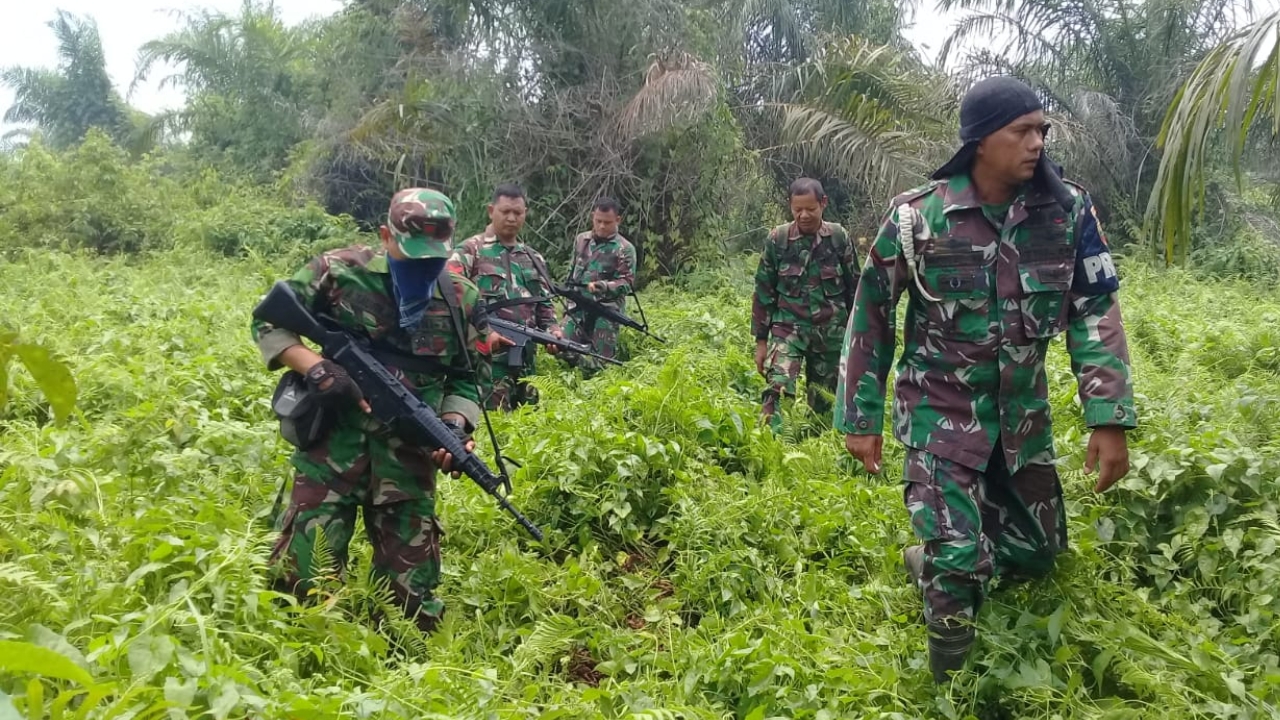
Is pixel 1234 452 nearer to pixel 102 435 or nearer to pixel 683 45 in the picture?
pixel 102 435

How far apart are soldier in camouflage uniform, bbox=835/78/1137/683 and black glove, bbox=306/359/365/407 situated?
148cm

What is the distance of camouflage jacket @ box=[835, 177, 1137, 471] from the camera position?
9.01 feet

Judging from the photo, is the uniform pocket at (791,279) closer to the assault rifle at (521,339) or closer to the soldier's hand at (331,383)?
the assault rifle at (521,339)

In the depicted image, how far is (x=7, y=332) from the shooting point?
1.06 m

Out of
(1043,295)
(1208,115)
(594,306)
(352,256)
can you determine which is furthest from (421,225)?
(594,306)

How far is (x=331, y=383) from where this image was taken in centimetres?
289

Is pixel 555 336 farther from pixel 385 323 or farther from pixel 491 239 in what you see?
pixel 385 323

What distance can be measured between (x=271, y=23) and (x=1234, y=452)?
2305 cm

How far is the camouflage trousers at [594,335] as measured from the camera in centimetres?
771

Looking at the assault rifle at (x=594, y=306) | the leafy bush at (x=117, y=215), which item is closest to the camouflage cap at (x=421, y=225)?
the assault rifle at (x=594, y=306)

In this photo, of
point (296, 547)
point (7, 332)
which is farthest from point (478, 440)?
point (7, 332)

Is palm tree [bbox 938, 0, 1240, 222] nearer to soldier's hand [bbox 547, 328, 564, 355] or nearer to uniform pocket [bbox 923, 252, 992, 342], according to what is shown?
soldier's hand [bbox 547, 328, 564, 355]

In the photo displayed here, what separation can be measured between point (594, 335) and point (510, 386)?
4.74 feet

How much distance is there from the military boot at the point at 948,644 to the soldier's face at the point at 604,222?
5754 millimetres
